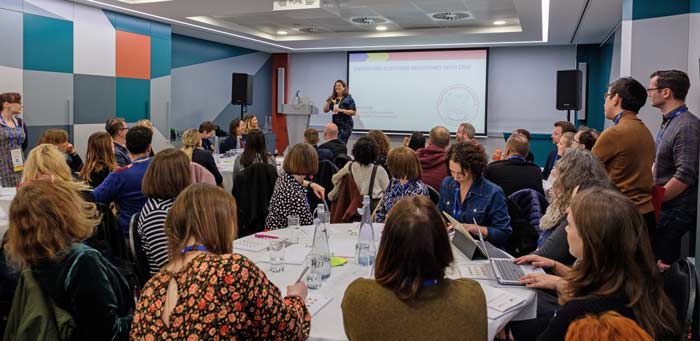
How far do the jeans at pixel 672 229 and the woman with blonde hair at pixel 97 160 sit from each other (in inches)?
167

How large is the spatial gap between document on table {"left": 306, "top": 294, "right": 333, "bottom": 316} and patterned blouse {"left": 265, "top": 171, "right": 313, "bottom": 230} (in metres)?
1.71

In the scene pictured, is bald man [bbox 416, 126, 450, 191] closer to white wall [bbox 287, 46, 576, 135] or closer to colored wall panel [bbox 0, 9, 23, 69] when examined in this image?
colored wall panel [bbox 0, 9, 23, 69]

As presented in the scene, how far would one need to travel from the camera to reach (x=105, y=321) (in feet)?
6.15

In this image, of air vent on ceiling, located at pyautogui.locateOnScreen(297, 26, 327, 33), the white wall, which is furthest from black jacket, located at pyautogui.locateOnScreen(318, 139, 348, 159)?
the white wall

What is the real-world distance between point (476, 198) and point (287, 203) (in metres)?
1.36

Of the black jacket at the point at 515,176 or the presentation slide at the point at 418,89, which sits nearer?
the black jacket at the point at 515,176

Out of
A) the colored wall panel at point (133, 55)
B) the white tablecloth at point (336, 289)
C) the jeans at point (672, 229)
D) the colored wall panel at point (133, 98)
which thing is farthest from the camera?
the colored wall panel at point (133, 98)

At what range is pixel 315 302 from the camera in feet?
7.21

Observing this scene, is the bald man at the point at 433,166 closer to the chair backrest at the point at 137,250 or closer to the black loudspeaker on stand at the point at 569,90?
the chair backrest at the point at 137,250

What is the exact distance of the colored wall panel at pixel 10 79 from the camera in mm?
6883

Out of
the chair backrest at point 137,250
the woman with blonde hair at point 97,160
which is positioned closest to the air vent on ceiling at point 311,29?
the woman with blonde hair at point 97,160

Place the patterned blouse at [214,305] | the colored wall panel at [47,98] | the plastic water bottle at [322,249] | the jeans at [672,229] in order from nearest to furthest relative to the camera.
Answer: the patterned blouse at [214,305]
the plastic water bottle at [322,249]
the jeans at [672,229]
the colored wall panel at [47,98]

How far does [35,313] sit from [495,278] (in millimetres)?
1828

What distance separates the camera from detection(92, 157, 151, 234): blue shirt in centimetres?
365
